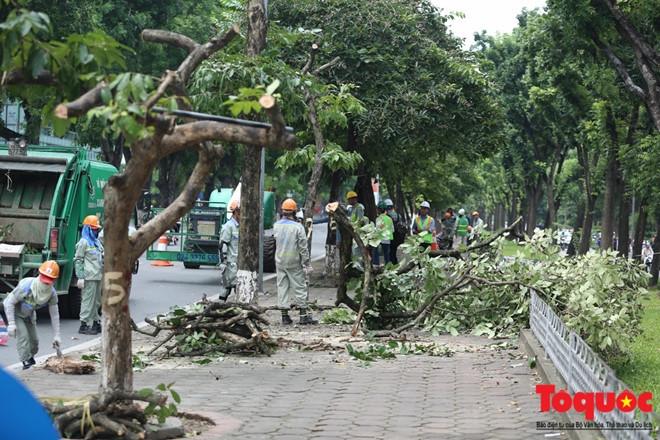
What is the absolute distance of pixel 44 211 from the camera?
44.5 ft

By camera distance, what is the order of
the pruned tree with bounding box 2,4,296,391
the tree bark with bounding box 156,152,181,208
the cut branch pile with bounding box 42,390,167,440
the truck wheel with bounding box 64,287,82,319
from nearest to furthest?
the pruned tree with bounding box 2,4,296,391 < the cut branch pile with bounding box 42,390,167,440 < the truck wheel with bounding box 64,287,82,319 < the tree bark with bounding box 156,152,181,208

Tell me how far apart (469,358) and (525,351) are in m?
0.65

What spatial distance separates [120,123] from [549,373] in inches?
181

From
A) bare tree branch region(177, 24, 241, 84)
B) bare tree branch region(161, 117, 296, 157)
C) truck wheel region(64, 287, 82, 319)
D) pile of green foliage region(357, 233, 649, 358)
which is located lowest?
truck wheel region(64, 287, 82, 319)

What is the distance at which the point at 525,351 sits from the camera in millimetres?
10000

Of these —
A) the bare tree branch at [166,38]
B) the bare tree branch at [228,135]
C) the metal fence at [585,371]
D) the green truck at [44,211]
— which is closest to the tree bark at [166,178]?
the green truck at [44,211]

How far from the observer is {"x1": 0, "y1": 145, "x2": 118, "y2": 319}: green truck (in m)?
13.0

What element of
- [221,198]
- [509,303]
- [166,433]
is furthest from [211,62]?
[221,198]

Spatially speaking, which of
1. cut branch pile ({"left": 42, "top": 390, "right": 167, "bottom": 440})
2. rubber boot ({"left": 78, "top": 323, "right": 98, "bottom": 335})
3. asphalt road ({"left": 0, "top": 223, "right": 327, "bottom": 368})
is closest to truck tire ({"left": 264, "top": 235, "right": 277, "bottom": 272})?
asphalt road ({"left": 0, "top": 223, "right": 327, "bottom": 368})

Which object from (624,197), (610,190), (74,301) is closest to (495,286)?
(74,301)

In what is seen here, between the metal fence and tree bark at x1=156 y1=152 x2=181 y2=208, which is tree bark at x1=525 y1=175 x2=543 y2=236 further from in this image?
the metal fence

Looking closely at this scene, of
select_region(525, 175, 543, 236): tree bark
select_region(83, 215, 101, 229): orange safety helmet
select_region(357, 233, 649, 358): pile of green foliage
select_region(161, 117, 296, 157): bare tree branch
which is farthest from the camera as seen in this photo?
select_region(525, 175, 543, 236): tree bark

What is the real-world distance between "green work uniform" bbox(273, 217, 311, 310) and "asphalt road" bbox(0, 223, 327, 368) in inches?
102

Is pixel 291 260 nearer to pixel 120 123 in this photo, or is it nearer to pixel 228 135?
pixel 228 135
